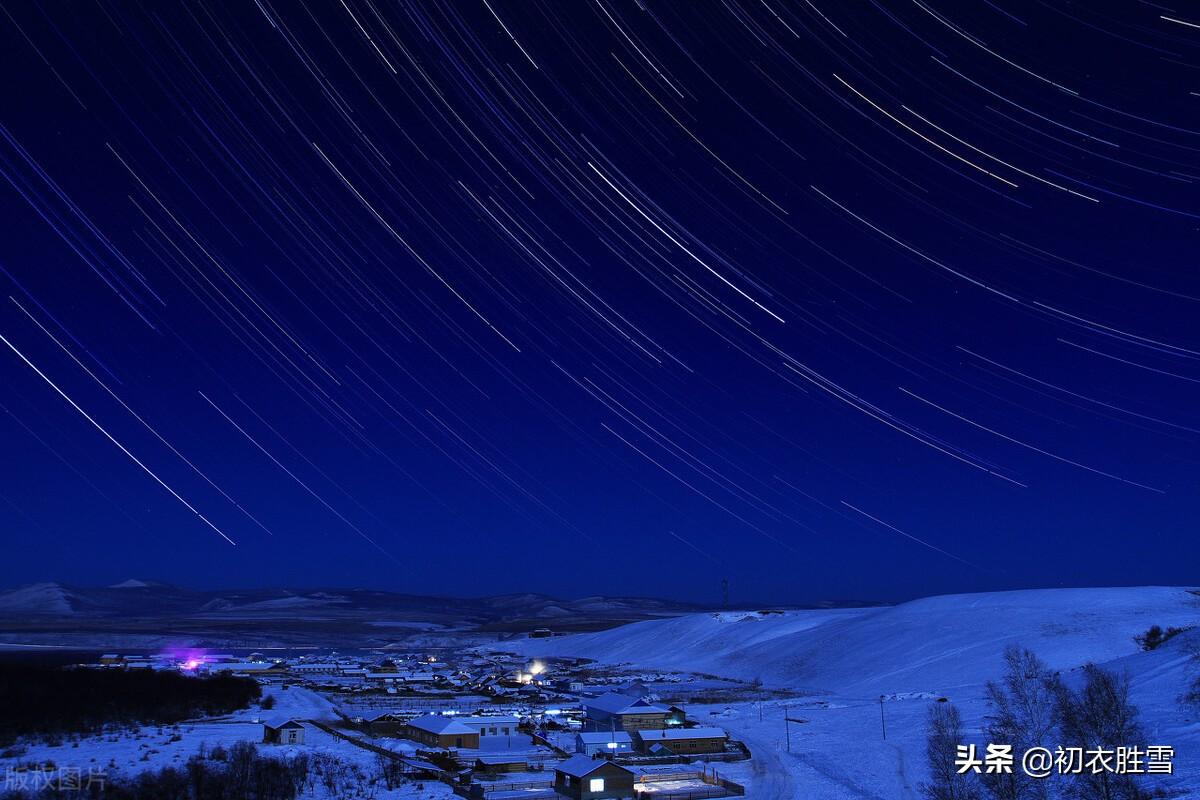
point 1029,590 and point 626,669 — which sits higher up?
point 1029,590

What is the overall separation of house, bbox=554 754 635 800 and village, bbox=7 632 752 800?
0.05 meters

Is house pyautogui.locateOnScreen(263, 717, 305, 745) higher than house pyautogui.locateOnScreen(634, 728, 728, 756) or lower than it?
higher

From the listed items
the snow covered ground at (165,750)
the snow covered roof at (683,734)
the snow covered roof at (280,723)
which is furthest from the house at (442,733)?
the snow covered roof at (683,734)

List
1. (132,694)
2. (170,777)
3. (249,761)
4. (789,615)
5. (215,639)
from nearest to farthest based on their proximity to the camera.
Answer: (170,777) → (249,761) → (132,694) → (789,615) → (215,639)

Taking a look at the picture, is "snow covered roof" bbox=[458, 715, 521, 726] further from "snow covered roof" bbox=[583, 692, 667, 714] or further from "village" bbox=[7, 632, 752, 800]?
"snow covered roof" bbox=[583, 692, 667, 714]

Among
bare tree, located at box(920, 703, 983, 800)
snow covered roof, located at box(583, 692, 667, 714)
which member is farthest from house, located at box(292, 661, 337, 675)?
bare tree, located at box(920, 703, 983, 800)

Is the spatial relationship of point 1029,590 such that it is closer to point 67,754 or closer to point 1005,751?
point 1005,751

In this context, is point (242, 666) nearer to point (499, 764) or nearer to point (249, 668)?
→ point (249, 668)

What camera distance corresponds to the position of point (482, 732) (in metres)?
49.2

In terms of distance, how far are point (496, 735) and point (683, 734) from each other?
12.2m

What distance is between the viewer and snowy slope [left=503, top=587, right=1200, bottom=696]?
2650 inches

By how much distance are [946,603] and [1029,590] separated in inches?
564

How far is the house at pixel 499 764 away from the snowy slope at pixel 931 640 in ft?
114

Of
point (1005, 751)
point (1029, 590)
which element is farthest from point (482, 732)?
point (1029, 590)
